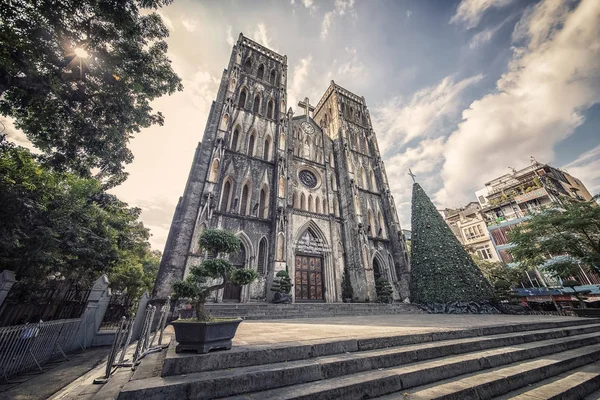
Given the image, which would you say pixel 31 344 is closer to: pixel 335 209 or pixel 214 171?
pixel 214 171

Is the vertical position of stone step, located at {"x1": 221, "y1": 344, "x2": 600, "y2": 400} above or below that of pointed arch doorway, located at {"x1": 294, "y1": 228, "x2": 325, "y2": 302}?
below

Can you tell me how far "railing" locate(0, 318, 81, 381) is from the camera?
221 inches

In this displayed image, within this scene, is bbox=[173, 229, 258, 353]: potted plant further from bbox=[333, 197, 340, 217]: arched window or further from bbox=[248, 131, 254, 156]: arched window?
bbox=[333, 197, 340, 217]: arched window

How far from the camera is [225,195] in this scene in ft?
46.5

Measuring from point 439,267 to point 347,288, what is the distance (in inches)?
226

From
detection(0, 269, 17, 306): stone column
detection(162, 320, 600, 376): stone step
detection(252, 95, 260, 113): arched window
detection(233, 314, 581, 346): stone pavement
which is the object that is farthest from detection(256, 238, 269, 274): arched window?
detection(252, 95, 260, 113): arched window

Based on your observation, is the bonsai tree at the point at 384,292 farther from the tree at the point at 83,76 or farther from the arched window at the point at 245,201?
the tree at the point at 83,76

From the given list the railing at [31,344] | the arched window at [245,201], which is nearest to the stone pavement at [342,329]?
the railing at [31,344]

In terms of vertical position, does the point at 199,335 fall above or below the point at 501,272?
below

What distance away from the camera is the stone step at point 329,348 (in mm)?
2516

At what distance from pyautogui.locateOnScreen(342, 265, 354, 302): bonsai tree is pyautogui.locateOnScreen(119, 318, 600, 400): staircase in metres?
10.7

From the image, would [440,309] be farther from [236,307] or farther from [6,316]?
[6,316]

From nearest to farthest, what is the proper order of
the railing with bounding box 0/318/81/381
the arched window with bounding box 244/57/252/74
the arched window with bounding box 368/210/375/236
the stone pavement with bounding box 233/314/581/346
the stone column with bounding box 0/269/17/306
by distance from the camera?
the stone pavement with bounding box 233/314/581/346
the railing with bounding box 0/318/81/381
the stone column with bounding box 0/269/17/306
the arched window with bounding box 368/210/375/236
the arched window with bounding box 244/57/252/74

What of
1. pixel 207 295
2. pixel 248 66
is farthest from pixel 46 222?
pixel 248 66
